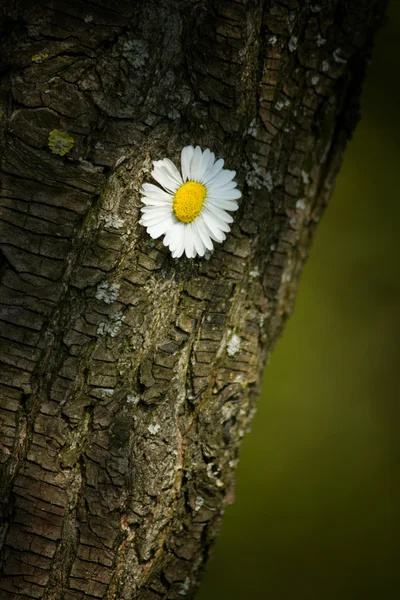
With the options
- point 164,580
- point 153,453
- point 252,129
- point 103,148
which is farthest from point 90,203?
point 164,580

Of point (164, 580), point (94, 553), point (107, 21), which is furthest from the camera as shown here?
point (164, 580)

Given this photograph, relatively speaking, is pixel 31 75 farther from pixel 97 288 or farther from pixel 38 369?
pixel 38 369

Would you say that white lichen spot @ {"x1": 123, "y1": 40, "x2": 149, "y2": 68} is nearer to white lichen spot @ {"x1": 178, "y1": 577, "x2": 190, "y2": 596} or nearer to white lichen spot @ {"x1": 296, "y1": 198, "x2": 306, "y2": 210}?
white lichen spot @ {"x1": 296, "y1": 198, "x2": 306, "y2": 210}

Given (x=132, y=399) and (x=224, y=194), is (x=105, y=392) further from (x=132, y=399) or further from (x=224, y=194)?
(x=224, y=194)

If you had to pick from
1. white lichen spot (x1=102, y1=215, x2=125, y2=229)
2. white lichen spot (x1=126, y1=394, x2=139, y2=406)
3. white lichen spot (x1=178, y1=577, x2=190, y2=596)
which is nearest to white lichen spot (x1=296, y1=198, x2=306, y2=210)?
white lichen spot (x1=102, y1=215, x2=125, y2=229)

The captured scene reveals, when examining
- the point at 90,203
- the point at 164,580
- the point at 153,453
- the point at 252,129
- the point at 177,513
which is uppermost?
the point at 252,129

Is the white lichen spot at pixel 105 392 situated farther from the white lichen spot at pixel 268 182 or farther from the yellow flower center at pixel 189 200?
the white lichen spot at pixel 268 182

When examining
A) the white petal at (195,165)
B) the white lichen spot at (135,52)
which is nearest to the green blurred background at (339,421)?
the white petal at (195,165)
